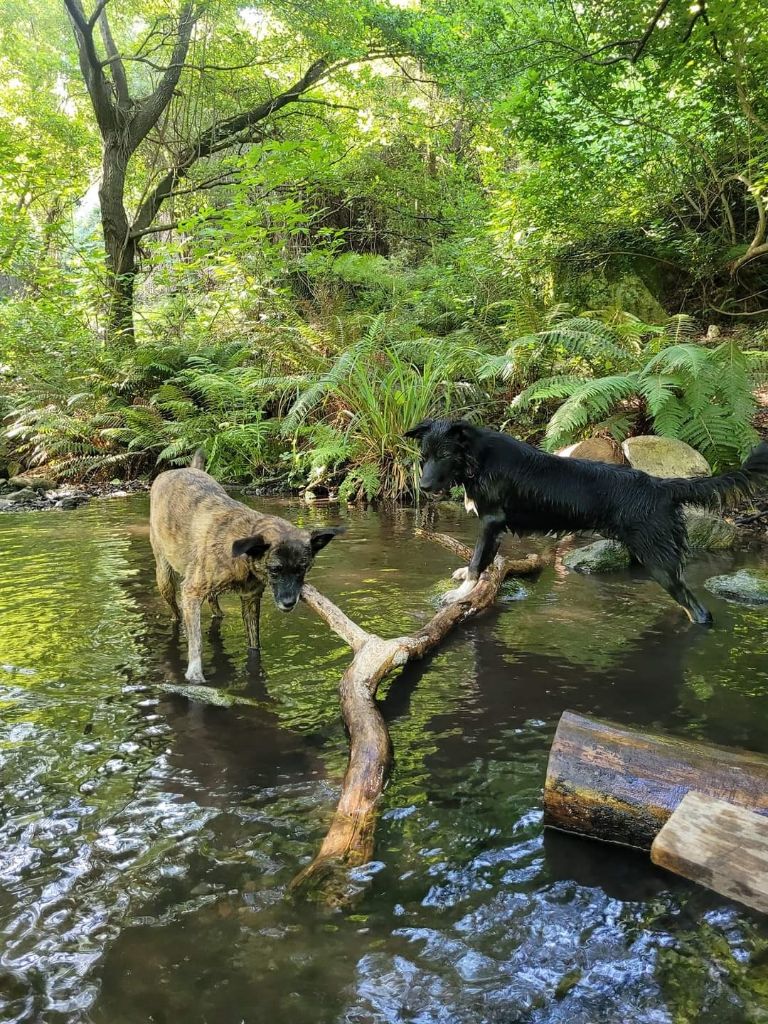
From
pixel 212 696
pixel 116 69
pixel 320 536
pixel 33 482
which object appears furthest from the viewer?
pixel 116 69

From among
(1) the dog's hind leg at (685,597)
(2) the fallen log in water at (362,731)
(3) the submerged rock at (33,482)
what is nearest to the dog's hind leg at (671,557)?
(1) the dog's hind leg at (685,597)

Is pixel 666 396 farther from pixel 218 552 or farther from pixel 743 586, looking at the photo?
pixel 218 552

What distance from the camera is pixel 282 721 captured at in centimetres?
425

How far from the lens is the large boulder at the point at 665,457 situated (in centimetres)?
930

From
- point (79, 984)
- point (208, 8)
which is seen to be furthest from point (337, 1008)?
point (208, 8)

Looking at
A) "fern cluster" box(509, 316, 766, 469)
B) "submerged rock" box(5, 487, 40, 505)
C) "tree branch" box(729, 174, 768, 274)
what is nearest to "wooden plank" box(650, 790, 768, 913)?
"fern cluster" box(509, 316, 766, 469)

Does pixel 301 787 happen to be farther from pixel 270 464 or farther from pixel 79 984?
pixel 270 464

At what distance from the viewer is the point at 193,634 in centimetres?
500

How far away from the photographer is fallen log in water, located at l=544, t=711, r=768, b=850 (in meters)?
2.78

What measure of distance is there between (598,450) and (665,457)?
1.05 m

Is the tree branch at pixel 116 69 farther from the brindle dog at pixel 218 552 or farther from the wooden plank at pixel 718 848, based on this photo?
the wooden plank at pixel 718 848

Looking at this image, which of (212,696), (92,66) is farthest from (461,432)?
(92,66)

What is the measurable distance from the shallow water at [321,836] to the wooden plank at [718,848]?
12cm

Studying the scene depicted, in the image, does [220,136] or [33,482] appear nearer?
[33,482]
